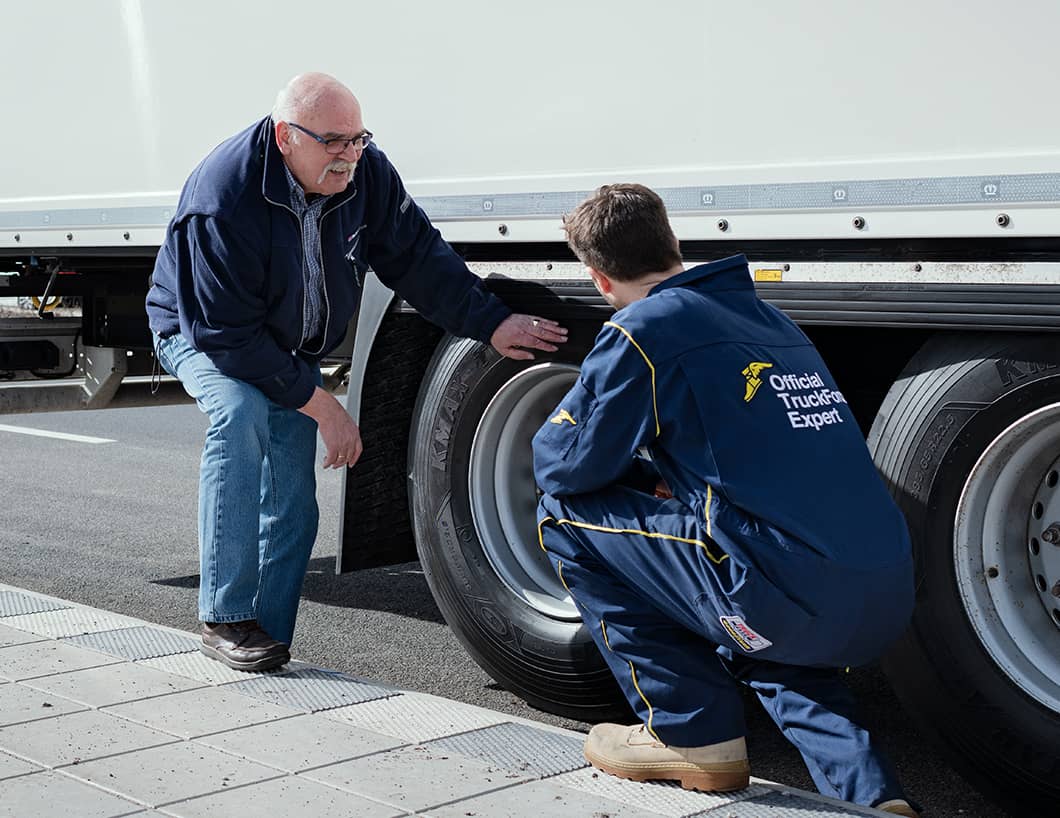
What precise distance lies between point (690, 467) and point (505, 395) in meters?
1.20

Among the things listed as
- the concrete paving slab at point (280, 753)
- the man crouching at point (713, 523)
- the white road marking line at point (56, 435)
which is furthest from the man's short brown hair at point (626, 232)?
the white road marking line at point (56, 435)

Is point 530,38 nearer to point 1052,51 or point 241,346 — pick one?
point 241,346

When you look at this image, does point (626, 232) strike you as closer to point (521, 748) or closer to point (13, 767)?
point (521, 748)

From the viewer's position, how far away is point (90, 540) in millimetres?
6855

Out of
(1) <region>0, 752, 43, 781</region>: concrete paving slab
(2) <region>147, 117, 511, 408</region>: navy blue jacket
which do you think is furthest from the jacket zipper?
(1) <region>0, 752, 43, 781</region>: concrete paving slab

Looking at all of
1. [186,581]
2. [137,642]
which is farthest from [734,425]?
[186,581]

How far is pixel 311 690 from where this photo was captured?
3.89m

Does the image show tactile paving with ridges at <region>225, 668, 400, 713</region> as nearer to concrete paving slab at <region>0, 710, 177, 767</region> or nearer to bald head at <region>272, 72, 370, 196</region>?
concrete paving slab at <region>0, 710, 177, 767</region>

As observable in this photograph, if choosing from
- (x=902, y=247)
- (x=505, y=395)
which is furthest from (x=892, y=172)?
(x=505, y=395)

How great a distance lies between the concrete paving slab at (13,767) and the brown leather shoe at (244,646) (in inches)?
31.7

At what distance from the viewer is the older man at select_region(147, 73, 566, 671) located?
3924 mm

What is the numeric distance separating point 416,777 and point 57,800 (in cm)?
73

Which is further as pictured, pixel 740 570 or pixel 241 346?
pixel 241 346

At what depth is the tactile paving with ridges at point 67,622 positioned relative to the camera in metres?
4.47
